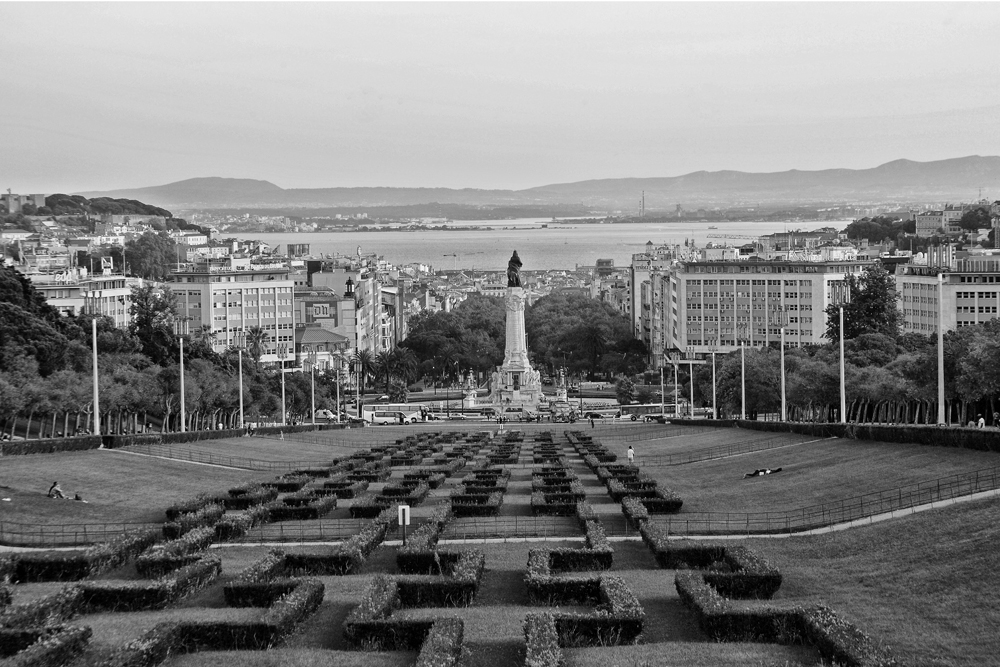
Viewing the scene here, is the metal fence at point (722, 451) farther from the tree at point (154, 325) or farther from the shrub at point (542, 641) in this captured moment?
the tree at point (154, 325)

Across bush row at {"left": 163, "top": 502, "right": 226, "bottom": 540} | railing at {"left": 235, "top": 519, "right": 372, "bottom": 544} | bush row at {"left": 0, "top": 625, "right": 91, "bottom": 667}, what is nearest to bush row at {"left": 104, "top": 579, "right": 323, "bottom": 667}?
bush row at {"left": 0, "top": 625, "right": 91, "bottom": 667}

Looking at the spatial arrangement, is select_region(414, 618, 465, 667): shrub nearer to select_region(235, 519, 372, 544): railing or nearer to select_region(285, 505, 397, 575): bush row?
select_region(285, 505, 397, 575): bush row

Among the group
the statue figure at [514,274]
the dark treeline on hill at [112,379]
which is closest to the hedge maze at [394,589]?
the dark treeline on hill at [112,379]

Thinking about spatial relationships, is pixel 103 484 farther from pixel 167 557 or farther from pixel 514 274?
pixel 514 274

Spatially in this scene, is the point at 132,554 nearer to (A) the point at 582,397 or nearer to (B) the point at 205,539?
(B) the point at 205,539

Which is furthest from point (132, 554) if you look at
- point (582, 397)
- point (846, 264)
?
point (846, 264)

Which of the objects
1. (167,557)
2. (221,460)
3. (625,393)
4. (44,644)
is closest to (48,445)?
(221,460)
